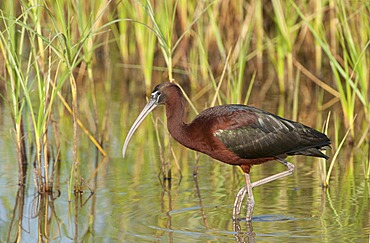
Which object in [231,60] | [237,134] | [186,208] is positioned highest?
[231,60]

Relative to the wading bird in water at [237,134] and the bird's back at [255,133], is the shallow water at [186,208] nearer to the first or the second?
the wading bird in water at [237,134]

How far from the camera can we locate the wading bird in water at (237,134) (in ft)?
22.7

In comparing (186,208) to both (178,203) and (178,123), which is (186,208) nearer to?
(178,203)

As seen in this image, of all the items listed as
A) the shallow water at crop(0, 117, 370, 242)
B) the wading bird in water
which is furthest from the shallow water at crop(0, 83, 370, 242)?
the wading bird in water

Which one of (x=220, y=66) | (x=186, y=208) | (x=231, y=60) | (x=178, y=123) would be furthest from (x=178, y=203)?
(x=220, y=66)

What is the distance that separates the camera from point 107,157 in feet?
28.6

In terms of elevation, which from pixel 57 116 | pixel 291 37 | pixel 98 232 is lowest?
pixel 98 232

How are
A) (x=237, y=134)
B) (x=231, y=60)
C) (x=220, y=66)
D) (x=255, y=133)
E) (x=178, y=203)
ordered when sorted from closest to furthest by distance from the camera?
(x=237, y=134), (x=255, y=133), (x=178, y=203), (x=231, y=60), (x=220, y=66)

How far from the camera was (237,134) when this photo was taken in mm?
6973

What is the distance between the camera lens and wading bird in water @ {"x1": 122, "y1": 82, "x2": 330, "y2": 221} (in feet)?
22.7

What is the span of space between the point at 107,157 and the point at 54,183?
987 millimetres

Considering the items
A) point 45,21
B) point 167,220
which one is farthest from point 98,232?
point 45,21

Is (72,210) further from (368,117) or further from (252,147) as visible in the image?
(368,117)

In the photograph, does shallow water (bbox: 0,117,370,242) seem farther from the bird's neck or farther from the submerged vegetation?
the bird's neck
